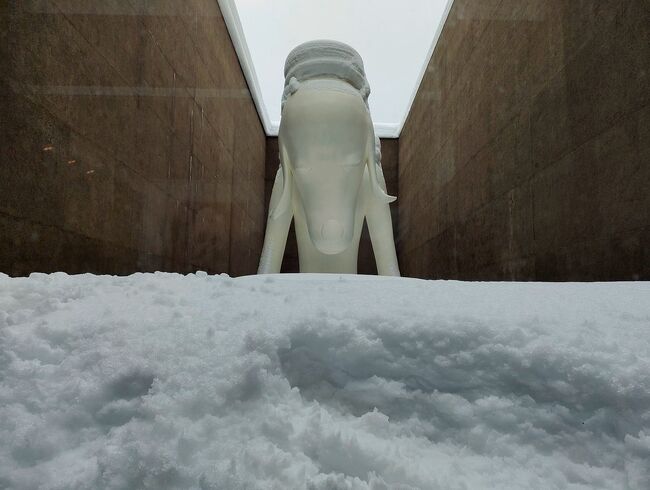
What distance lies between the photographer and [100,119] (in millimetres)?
2922

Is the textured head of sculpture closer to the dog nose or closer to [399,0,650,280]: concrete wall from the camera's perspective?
the dog nose

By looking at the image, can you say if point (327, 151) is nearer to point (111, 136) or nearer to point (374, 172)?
point (374, 172)

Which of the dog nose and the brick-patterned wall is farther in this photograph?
the brick-patterned wall

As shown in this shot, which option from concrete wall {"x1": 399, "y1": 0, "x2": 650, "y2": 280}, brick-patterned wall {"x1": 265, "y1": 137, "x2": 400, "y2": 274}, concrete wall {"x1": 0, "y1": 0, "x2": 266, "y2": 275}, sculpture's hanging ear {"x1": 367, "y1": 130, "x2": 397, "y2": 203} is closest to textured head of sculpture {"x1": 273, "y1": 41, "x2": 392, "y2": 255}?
sculpture's hanging ear {"x1": 367, "y1": 130, "x2": 397, "y2": 203}

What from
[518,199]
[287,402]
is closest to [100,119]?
[287,402]

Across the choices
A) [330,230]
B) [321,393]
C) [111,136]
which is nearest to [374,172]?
[330,230]

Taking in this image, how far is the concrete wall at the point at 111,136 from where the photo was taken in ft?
7.13

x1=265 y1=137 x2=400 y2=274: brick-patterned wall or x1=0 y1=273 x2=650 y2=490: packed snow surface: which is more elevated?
x1=265 y1=137 x2=400 y2=274: brick-patterned wall

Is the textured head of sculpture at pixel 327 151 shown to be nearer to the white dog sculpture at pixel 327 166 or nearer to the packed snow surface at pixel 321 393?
the white dog sculpture at pixel 327 166

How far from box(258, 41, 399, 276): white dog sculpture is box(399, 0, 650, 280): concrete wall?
1198mm

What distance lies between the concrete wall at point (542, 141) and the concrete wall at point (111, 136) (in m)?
2.71

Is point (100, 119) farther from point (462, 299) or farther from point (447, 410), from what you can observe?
point (447, 410)

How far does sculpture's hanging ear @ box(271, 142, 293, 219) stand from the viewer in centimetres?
→ 261

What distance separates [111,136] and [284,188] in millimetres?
1233
